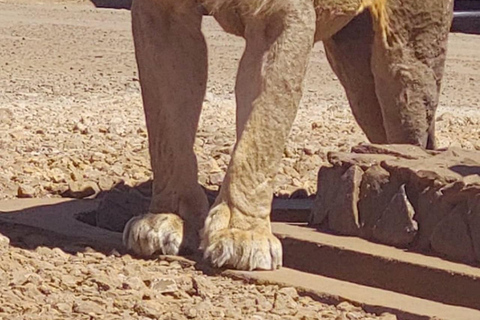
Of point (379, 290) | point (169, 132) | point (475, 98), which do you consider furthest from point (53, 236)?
point (475, 98)

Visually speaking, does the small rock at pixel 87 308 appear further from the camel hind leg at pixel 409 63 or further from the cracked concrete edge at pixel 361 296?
the camel hind leg at pixel 409 63

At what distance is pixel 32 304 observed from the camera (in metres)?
4.42

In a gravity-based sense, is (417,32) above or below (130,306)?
above

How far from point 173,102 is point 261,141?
49 centimetres

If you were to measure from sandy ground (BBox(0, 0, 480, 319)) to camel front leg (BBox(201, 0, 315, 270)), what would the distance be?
147 mm

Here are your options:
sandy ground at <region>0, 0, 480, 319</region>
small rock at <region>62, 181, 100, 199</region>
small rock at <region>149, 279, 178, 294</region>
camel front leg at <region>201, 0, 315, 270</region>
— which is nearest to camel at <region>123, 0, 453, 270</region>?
camel front leg at <region>201, 0, 315, 270</region>

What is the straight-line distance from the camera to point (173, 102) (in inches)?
214

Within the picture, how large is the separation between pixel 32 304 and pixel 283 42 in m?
1.38

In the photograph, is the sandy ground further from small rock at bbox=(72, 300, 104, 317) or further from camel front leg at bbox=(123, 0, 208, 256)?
camel front leg at bbox=(123, 0, 208, 256)

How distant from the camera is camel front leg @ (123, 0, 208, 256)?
213 inches

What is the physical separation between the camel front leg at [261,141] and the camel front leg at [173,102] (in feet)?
0.94

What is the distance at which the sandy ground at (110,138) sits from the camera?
4578 millimetres

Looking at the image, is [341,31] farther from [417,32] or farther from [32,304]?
[32,304]

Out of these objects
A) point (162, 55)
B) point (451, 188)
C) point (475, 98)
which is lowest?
point (475, 98)
